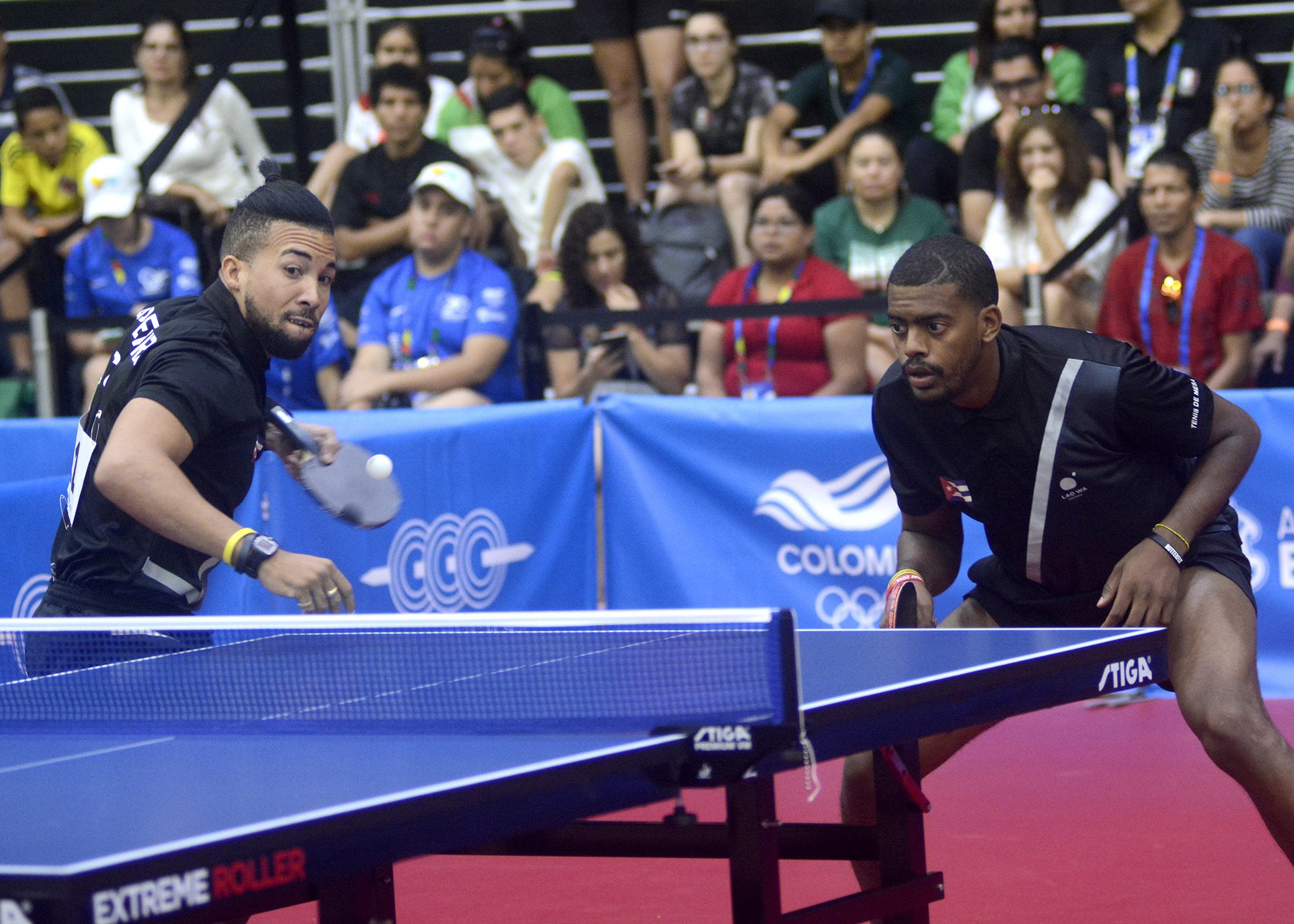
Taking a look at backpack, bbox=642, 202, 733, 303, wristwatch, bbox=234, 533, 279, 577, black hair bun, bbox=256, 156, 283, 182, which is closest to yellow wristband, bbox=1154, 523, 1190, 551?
wristwatch, bbox=234, 533, 279, 577

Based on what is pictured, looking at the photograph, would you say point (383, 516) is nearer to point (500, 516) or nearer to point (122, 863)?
point (122, 863)

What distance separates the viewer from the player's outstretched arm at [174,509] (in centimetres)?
316

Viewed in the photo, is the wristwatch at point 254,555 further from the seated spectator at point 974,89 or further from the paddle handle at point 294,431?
the seated spectator at point 974,89

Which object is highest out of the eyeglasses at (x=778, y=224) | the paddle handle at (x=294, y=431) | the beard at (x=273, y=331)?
the eyeglasses at (x=778, y=224)

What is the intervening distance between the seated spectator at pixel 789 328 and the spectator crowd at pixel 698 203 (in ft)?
0.04

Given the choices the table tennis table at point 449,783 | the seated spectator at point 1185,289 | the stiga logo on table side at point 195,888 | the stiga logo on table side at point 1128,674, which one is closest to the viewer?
the stiga logo on table side at point 195,888

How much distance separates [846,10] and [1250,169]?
238 cm

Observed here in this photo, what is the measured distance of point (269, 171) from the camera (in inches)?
158

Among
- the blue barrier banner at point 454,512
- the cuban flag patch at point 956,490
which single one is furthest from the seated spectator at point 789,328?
the cuban flag patch at point 956,490

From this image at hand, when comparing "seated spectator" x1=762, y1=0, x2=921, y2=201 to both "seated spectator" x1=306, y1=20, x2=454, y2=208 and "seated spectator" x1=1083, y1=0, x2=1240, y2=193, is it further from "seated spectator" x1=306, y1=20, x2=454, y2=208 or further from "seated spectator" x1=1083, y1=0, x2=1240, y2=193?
"seated spectator" x1=306, y1=20, x2=454, y2=208

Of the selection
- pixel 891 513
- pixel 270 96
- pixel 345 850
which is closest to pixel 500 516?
pixel 891 513

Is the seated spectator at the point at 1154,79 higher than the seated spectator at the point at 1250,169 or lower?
higher

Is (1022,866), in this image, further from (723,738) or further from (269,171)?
(269,171)

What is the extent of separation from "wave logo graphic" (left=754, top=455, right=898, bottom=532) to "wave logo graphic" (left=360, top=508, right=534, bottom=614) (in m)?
1.18
